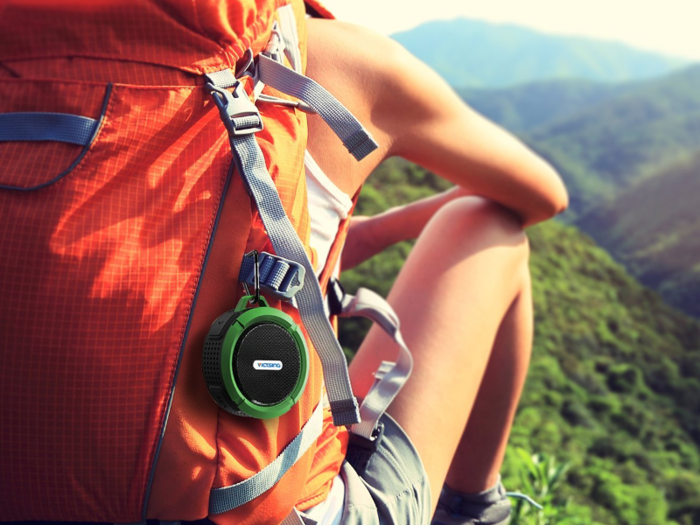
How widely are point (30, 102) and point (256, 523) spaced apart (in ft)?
2.27

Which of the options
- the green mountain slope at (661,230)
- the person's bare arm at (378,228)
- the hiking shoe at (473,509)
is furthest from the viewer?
the green mountain slope at (661,230)

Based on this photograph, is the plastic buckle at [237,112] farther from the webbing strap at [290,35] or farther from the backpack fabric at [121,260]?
the webbing strap at [290,35]

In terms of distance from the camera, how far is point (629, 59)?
54.8 metres

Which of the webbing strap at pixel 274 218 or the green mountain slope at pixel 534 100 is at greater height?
the webbing strap at pixel 274 218

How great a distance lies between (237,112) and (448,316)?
0.73 meters

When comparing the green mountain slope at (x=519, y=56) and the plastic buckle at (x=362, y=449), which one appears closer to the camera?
the plastic buckle at (x=362, y=449)

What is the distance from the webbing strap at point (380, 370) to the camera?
1.39 metres

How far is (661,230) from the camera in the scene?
44.3 feet

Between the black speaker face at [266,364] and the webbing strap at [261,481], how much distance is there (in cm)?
10

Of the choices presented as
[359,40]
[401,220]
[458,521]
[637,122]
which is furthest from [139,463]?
[637,122]

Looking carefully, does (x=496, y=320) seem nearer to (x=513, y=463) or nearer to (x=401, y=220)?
(x=401, y=220)

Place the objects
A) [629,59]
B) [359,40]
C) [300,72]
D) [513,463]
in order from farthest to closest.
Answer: [629,59] < [513,463] < [359,40] < [300,72]

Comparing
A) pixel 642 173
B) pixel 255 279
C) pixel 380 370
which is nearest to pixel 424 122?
pixel 380 370

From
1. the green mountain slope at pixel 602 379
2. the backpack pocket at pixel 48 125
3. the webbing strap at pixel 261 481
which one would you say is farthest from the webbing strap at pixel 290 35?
the green mountain slope at pixel 602 379
